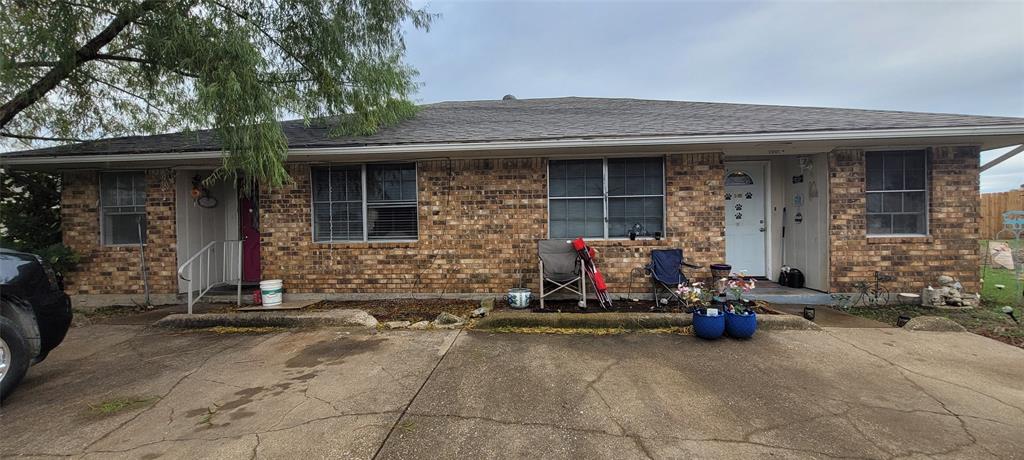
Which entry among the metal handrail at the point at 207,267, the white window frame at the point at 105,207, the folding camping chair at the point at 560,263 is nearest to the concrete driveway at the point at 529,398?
the folding camping chair at the point at 560,263

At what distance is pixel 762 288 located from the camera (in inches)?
244

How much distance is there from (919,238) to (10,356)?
10018 millimetres

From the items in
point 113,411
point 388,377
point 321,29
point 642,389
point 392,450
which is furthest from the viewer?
point 321,29

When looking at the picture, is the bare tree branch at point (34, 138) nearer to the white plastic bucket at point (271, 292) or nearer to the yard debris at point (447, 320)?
the white plastic bucket at point (271, 292)

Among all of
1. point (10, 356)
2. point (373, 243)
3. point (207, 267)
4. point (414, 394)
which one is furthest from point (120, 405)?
point (207, 267)

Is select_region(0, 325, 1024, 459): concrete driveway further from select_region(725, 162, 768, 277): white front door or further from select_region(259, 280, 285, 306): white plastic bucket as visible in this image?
select_region(725, 162, 768, 277): white front door

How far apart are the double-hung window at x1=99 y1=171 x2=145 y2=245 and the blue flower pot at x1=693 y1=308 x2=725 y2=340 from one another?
8.25 meters

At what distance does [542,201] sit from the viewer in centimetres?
593

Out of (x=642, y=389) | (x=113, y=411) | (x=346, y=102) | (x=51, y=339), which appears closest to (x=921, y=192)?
(x=642, y=389)

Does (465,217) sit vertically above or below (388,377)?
above

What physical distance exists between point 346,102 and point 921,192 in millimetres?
8393

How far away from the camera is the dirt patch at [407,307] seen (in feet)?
17.0

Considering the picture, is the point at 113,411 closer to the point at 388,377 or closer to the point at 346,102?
the point at 388,377

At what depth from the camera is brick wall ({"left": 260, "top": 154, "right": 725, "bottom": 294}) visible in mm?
5785
